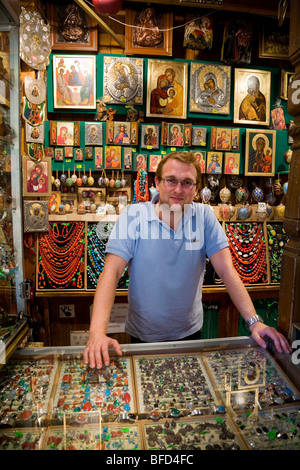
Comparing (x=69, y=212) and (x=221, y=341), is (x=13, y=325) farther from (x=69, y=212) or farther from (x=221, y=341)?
(x=69, y=212)

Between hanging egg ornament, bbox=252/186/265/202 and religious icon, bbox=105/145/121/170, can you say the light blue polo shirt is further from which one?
hanging egg ornament, bbox=252/186/265/202

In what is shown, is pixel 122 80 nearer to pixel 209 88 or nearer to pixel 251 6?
pixel 209 88

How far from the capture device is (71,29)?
139 inches

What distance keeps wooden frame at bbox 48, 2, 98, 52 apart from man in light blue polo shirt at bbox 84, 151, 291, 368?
8.17ft

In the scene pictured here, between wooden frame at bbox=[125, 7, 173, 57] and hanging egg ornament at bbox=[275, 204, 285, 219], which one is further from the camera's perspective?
hanging egg ornament at bbox=[275, 204, 285, 219]

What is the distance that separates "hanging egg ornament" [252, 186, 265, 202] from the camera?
391 cm

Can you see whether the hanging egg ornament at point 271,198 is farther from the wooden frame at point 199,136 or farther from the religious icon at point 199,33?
the religious icon at point 199,33

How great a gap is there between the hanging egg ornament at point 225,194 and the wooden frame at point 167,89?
37.8 inches

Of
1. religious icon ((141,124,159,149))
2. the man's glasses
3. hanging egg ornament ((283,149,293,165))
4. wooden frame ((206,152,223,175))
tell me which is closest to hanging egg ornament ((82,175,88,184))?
religious icon ((141,124,159,149))

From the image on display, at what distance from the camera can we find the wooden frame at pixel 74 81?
3.57 m

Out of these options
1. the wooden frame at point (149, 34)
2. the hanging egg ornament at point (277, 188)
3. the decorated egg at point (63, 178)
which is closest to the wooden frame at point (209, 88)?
the wooden frame at point (149, 34)

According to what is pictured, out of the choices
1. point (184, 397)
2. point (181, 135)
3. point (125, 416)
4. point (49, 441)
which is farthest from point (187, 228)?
point (181, 135)

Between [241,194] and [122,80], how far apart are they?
1877 millimetres

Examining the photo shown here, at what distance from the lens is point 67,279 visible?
341 cm
